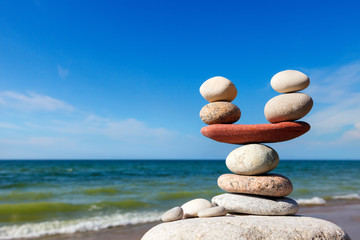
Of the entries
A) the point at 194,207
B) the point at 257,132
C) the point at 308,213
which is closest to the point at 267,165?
the point at 257,132

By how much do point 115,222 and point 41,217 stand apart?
2531 mm

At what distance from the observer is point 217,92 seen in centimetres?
459

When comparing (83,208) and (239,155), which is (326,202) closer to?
(239,155)

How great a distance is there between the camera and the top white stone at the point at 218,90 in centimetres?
456

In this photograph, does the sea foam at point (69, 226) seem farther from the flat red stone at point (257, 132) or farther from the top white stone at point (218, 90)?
the top white stone at point (218, 90)

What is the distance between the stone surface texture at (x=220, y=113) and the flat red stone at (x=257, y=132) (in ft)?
0.50

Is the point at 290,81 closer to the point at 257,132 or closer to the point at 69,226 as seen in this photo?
the point at 257,132

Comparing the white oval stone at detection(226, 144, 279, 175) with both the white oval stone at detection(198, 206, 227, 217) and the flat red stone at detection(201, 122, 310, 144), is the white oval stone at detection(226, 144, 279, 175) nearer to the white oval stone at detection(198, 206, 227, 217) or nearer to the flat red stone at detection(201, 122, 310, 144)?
the flat red stone at detection(201, 122, 310, 144)

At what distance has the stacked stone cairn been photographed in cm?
410

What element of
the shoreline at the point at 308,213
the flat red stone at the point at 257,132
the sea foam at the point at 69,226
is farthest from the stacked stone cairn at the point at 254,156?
the sea foam at the point at 69,226

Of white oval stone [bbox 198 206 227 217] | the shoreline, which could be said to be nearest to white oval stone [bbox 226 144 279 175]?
white oval stone [bbox 198 206 227 217]

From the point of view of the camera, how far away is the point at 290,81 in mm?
4242

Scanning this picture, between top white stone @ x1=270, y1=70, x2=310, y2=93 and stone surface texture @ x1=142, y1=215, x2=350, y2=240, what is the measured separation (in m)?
2.12

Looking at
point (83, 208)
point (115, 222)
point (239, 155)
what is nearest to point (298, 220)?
point (239, 155)
